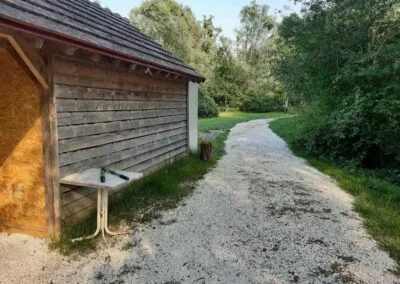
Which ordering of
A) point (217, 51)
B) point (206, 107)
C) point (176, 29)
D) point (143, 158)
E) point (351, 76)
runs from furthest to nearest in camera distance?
point (217, 51), point (206, 107), point (176, 29), point (351, 76), point (143, 158)

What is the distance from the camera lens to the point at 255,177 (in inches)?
313

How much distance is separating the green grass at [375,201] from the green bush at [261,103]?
29.0 meters

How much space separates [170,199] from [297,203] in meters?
2.33

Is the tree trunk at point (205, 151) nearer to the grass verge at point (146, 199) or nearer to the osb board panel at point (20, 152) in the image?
the grass verge at point (146, 199)

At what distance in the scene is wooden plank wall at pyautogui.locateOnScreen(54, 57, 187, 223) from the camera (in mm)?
4398

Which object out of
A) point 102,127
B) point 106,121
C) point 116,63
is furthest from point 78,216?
point 116,63

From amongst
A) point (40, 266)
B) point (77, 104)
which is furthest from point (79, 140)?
point (40, 266)

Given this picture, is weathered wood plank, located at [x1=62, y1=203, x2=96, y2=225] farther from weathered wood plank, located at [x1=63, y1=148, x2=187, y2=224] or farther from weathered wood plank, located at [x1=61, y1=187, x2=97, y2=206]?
weathered wood plank, located at [x1=61, y1=187, x2=97, y2=206]

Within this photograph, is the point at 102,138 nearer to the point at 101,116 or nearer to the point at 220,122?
the point at 101,116

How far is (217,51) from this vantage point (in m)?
40.8

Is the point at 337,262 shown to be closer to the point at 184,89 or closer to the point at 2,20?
the point at 2,20

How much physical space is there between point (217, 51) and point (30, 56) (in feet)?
127

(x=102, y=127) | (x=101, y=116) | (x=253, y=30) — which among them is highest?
(x=253, y=30)

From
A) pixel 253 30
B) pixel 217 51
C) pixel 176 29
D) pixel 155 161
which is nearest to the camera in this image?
pixel 155 161
